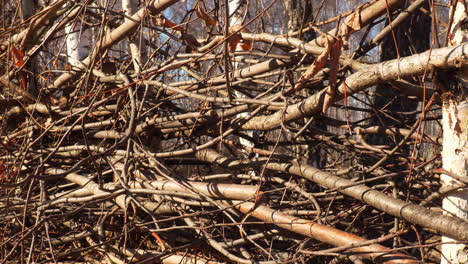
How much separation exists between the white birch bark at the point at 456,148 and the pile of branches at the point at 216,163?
0.27 feet

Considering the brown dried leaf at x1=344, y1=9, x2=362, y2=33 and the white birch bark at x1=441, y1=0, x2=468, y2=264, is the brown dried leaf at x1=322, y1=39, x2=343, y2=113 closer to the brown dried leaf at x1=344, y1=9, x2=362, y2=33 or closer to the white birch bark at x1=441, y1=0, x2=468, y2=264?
the brown dried leaf at x1=344, y1=9, x2=362, y2=33

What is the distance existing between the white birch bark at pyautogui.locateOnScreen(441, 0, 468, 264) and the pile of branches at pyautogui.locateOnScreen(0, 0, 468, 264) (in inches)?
3.2

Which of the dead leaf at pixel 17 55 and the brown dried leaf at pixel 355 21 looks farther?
the dead leaf at pixel 17 55

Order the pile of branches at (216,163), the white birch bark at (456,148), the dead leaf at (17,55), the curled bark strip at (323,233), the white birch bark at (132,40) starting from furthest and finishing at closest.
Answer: the dead leaf at (17,55)
the white birch bark at (132,40)
the pile of branches at (216,163)
the white birch bark at (456,148)
the curled bark strip at (323,233)

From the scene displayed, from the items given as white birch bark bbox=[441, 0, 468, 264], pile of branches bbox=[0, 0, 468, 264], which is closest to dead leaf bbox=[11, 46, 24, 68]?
pile of branches bbox=[0, 0, 468, 264]

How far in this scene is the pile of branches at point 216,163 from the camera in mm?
2213

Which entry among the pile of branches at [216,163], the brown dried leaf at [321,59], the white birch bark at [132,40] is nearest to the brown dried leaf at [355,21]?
the pile of branches at [216,163]

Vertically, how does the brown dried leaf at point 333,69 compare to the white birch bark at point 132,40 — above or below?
below

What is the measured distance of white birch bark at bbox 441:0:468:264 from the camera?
2049 millimetres

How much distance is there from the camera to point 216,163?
3090 mm

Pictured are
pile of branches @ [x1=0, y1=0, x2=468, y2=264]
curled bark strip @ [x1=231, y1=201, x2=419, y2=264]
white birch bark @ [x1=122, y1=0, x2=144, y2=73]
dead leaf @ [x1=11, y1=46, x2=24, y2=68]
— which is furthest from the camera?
dead leaf @ [x1=11, y1=46, x2=24, y2=68]

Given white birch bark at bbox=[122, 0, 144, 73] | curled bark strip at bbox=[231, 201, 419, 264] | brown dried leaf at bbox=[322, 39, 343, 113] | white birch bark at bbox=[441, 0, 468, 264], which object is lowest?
curled bark strip at bbox=[231, 201, 419, 264]

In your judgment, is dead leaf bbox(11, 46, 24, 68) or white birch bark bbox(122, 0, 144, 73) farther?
dead leaf bbox(11, 46, 24, 68)

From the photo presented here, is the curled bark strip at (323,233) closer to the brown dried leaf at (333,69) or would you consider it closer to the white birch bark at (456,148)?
the white birch bark at (456,148)
